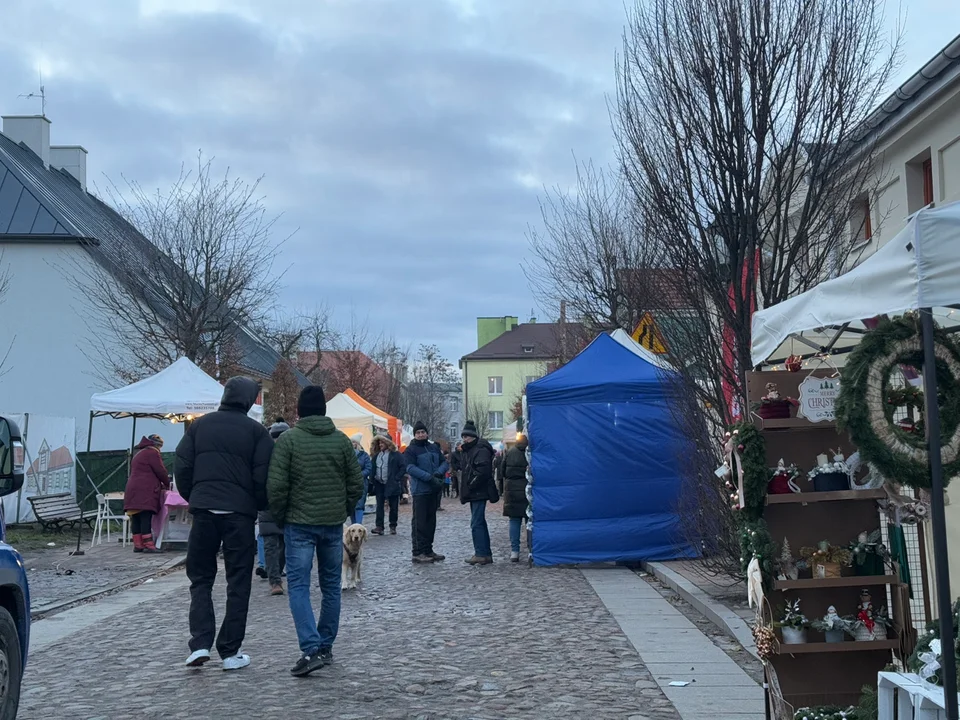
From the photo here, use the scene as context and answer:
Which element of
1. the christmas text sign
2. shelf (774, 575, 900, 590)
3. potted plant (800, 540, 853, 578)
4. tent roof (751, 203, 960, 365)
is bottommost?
shelf (774, 575, 900, 590)

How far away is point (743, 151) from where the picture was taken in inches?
398

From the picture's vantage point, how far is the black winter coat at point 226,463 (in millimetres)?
7891

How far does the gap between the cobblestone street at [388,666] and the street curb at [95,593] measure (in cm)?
90

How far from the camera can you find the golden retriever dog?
12594 mm

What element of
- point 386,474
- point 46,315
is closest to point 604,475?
point 386,474

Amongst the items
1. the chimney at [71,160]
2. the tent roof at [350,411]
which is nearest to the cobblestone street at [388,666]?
the tent roof at [350,411]

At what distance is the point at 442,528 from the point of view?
24812mm

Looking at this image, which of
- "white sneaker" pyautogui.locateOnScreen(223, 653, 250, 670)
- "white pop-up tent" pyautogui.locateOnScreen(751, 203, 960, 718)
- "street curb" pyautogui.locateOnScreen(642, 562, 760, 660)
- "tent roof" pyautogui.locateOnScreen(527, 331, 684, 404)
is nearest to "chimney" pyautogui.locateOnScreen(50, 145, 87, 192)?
"tent roof" pyautogui.locateOnScreen(527, 331, 684, 404)

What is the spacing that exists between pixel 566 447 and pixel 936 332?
10492 millimetres

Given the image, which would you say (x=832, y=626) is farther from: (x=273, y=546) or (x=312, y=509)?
(x=273, y=546)

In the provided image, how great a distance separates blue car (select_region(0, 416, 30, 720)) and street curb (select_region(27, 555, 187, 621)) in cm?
391

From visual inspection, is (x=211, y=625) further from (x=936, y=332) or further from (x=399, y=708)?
(x=936, y=332)

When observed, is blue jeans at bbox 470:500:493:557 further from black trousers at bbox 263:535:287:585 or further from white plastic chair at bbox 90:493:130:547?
white plastic chair at bbox 90:493:130:547

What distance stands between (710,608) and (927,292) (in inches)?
261
